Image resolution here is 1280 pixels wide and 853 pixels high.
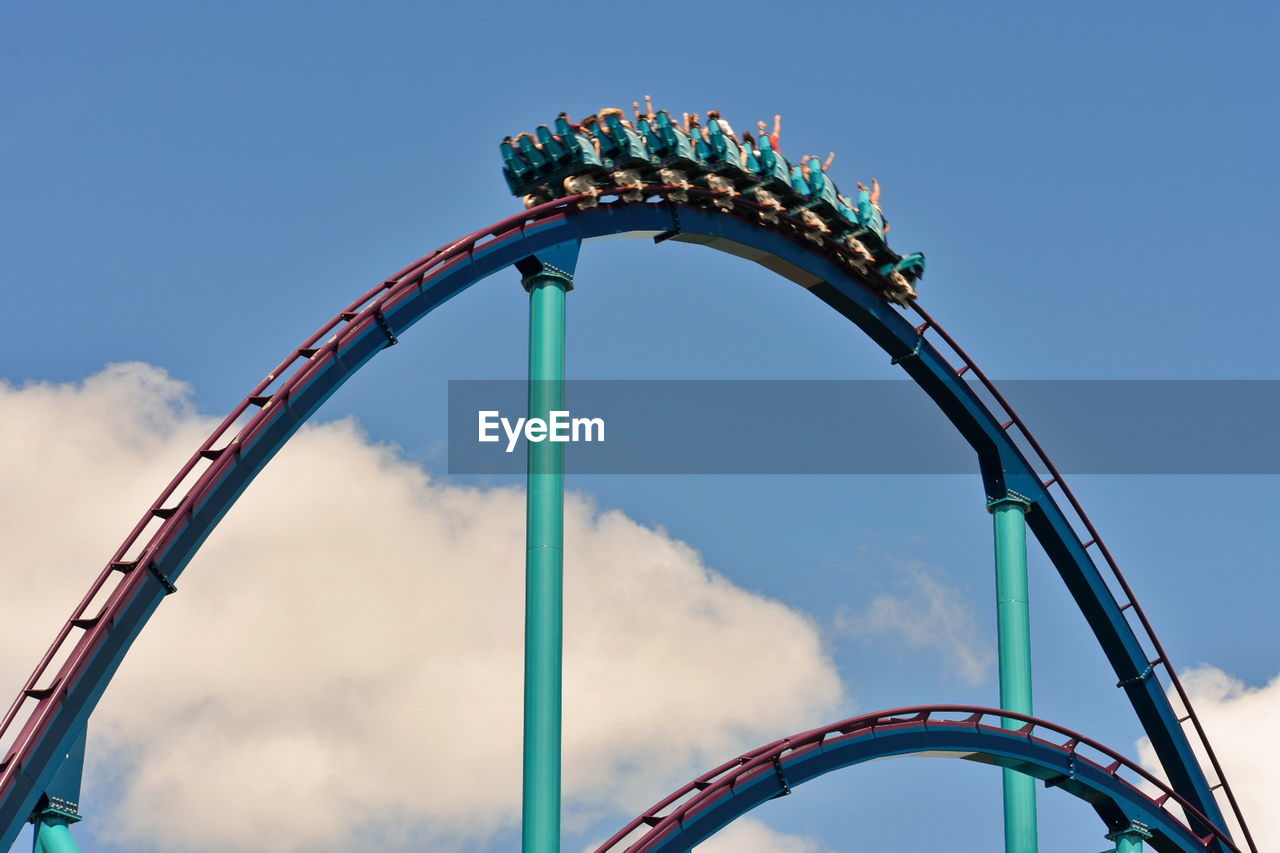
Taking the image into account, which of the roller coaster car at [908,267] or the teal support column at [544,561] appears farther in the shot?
the roller coaster car at [908,267]

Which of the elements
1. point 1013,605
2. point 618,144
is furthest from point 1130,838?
point 618,144

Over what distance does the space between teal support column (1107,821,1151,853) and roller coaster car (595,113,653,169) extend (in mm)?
8771

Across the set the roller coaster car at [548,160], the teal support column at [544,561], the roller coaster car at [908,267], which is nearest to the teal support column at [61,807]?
the teal support column at [544,561]

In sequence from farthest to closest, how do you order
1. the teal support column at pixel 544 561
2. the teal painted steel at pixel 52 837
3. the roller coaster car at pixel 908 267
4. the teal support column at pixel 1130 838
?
the roller coaster car at pixel 908 267, the teal support column at pixel 1130 838, the teal support column at pixel 544 561, the teal painted steel at pixel 52 837

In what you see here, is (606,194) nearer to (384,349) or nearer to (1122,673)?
(384,349)

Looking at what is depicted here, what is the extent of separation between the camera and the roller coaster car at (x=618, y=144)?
72.6ft

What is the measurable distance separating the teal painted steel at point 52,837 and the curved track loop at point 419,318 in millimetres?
506

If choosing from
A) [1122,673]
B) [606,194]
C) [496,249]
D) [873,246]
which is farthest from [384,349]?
[1122,673]

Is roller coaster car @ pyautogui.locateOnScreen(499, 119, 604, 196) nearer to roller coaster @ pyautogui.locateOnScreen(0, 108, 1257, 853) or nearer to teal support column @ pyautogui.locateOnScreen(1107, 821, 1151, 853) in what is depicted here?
roller coaster @ pyautogui.locateOnScreen(0, 108, 1257, 853)

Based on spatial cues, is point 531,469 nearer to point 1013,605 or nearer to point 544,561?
point 544,561

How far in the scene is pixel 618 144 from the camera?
2214 centimetres

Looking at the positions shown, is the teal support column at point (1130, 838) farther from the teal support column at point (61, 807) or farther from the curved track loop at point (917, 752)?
the teal support column at point (61, 807)

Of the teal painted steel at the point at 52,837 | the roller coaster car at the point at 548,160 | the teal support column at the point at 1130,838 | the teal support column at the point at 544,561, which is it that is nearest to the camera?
the teal painted steel at the point at 52,837

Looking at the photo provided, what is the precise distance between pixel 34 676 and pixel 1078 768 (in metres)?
10.8
